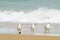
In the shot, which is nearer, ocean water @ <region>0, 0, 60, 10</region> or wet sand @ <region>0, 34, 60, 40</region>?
wet sand @ <region>0, 34, 60, 40</region>

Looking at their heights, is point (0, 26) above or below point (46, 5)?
below

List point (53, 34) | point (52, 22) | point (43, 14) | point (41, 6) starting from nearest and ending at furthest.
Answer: point (53, 34), point (52, 22), point (43, 14), point (41, 6)

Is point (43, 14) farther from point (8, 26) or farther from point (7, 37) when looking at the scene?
point (7, 37)

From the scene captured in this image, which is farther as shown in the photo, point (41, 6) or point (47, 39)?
point (41, 6)

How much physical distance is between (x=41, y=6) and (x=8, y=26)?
6454 millimetres

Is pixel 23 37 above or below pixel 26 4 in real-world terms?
below

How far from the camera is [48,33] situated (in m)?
8.89

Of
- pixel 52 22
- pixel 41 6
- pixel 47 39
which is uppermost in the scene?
pixel 41 6

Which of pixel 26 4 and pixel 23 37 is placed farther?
pixel 26 4

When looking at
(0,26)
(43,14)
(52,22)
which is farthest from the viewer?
(43,14)

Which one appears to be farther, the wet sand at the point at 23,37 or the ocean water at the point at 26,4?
the ocean water at the point at 26,4

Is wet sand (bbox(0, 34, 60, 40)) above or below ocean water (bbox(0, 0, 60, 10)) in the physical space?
below

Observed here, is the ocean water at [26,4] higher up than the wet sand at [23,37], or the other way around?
the ocean water at [26,4]

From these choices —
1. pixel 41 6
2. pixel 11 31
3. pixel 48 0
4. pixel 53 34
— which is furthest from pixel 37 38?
pixel 48 0
